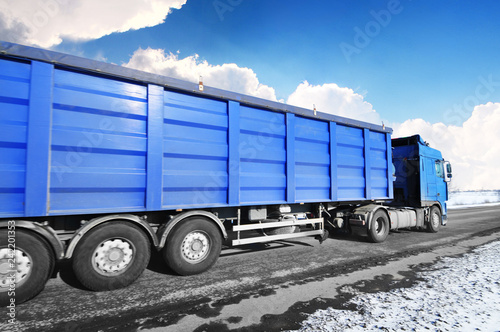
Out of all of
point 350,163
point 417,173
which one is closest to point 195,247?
point 350,163

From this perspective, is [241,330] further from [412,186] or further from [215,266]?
[412,186]

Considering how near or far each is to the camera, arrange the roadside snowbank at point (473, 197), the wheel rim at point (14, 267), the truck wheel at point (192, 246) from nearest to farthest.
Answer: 1. the wheel rim at point (14, 267)
2. the truck wheel at point (192, 246)
3. the roadside snowbank at point (473, 197)

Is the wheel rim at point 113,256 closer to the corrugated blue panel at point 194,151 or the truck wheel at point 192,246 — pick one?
the truck wheel at point 192,246

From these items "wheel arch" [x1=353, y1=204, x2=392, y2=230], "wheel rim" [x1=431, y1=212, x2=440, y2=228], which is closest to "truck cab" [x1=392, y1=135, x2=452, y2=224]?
"wheel rim" [x1=431, y1=212, x2=440, y2=228]

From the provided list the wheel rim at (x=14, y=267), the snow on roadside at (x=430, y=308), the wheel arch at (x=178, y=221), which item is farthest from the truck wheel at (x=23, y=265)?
the snow on roadside at (x=430, y=308)

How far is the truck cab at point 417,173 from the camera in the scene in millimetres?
8477

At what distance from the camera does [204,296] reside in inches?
134

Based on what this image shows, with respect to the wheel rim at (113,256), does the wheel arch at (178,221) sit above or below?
above

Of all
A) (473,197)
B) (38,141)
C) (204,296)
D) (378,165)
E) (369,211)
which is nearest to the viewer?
(38,141)

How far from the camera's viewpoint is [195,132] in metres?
4.38

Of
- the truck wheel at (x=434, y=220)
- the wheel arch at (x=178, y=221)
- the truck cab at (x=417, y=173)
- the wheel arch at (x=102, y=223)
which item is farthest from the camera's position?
the truck wheel at (x=434, y=220)

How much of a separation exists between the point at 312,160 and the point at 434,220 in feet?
20.0

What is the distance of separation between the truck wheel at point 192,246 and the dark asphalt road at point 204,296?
18 cm

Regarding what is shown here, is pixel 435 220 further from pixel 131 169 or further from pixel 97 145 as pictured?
pixel 97 145
